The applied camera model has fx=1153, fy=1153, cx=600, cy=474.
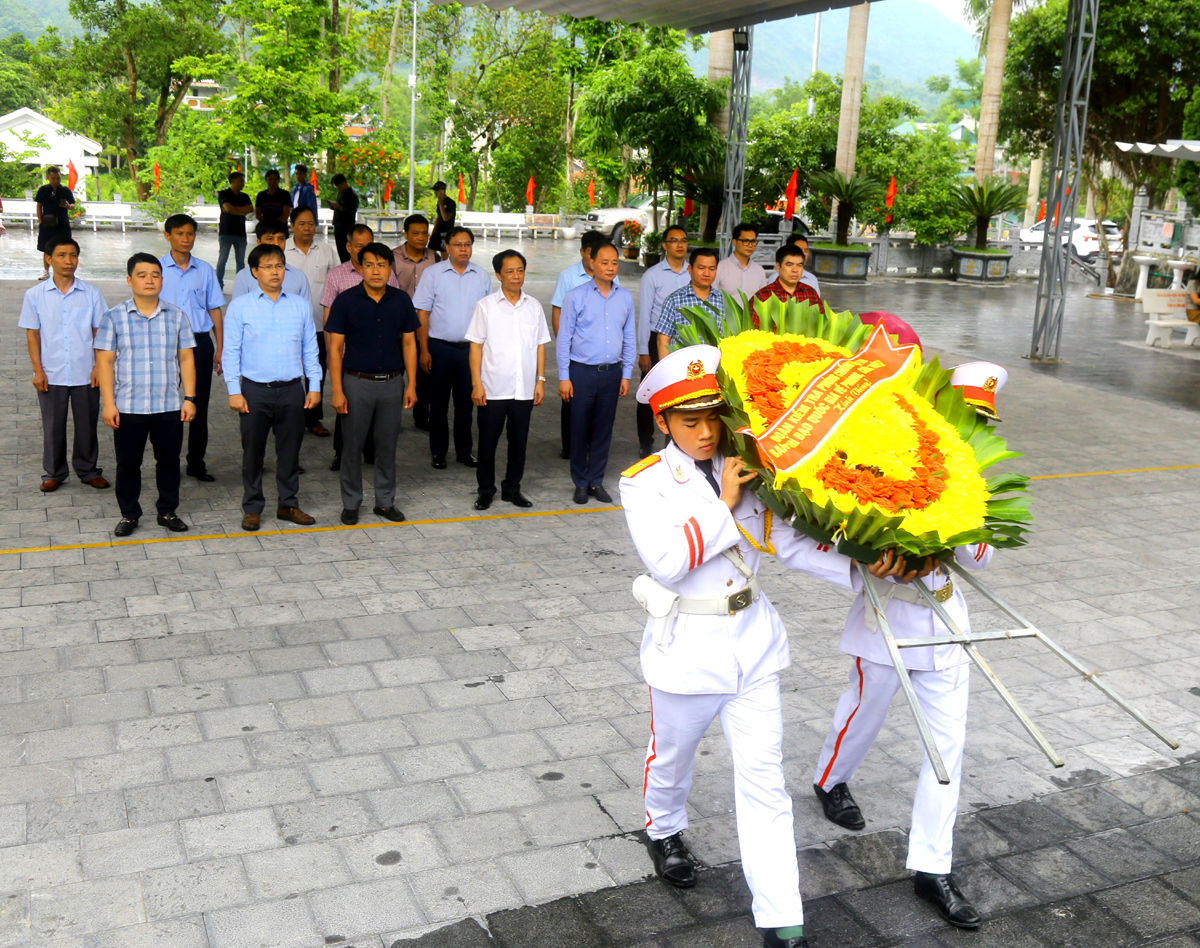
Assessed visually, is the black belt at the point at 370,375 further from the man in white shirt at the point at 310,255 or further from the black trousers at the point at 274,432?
the man in white shirt at the point at 310,255

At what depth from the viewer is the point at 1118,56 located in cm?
2633

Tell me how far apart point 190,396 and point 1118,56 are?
2571 centimetres

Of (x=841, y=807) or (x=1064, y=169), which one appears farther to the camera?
(x=1064, y=169)

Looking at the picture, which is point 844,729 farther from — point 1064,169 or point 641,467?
point 1064,169

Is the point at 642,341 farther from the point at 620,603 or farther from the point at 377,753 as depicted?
the point at 377,753

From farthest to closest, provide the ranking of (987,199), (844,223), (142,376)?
(987,199)
(844,223)
(142,376)

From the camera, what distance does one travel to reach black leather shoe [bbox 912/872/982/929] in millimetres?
3619

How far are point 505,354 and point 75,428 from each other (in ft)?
9.90

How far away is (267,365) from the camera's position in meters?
6.99

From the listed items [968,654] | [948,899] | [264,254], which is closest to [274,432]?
[264,254]

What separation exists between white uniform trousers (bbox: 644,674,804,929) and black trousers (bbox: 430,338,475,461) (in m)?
5.56

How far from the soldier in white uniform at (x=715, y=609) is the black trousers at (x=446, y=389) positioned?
541 centimetres

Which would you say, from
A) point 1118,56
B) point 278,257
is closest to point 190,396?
point 278,257

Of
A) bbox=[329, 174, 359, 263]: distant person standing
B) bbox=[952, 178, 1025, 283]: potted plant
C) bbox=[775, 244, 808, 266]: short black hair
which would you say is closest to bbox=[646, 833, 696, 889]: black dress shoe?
bbox=[775, 244, 808, 266]: short black hair
